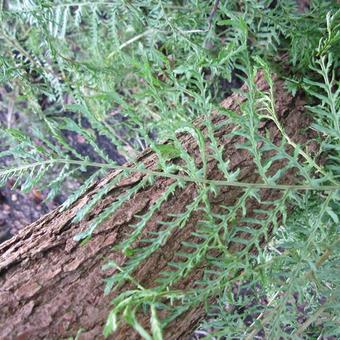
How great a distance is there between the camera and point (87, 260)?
0.86m

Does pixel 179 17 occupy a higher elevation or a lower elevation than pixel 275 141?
higher

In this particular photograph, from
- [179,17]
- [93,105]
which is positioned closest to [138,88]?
[93,105]

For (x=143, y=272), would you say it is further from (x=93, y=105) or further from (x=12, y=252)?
(x=93, y=105)

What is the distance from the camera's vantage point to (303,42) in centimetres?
112

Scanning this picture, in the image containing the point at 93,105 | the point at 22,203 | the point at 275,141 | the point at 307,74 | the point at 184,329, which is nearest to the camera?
the point at 184,329

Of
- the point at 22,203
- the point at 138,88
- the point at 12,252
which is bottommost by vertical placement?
the point at 22,203

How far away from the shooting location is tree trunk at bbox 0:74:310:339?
81 cm

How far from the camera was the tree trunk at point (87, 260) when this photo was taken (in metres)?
0.81

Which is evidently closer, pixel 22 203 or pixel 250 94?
pixel 250 94

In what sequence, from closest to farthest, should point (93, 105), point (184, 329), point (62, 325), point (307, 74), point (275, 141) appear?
point (62, 325), point (184, 329), point (275, 141), point (307, 74), point (93, 105)

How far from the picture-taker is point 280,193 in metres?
1.01

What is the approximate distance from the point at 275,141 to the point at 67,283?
539 mm

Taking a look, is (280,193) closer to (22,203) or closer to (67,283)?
(67,283)

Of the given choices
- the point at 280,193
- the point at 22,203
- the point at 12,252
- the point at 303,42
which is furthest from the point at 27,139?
the point at 22,203
